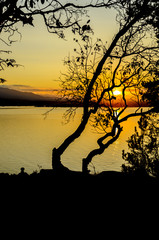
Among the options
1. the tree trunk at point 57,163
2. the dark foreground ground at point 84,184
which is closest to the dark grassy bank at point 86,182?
the dark foreground ground at point 84,184

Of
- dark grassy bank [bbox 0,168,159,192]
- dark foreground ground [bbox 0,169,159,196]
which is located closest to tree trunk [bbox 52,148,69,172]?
dark grassy bank [bbox 0,168,159,192]

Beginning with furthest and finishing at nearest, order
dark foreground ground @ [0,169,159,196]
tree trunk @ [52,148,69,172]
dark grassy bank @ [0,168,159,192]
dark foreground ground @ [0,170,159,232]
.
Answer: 1. tree trunk @ [52,148,69,172]
2. dark grassy bank @ [0,168,159,192]
3. dark foreground ground @ [0,169,159,196]
4. dark foreground ground @ [0,170,159,232]

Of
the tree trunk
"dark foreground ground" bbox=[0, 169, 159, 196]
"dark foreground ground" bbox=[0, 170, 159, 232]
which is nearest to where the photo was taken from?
"dark foreground ground" bbox=[0, 170, 159, 232]

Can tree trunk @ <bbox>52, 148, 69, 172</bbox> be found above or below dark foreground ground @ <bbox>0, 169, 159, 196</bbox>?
above

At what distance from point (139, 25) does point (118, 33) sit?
189 centimetres

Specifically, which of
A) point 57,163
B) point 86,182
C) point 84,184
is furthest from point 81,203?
point 57,163

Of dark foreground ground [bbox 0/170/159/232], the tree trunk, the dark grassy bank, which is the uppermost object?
the tree trunk

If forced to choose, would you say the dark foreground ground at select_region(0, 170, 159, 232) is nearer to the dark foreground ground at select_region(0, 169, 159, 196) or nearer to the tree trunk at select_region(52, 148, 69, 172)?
the dark foreground ground at select_region(0, 169, 159, 196)

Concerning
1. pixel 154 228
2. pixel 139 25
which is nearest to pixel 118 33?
pixel 139 25

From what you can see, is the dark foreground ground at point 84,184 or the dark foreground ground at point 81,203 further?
the dark foreground ground at point 84,184

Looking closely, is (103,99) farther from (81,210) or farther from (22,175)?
(81,210)

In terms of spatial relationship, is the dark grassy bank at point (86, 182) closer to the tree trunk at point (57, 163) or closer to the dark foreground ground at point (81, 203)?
the dark foreground ground at point (81, 203)

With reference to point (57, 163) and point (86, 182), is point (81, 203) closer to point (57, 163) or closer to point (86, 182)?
point (86, 182)

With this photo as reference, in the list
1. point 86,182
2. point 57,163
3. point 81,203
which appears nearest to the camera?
point 81,203
